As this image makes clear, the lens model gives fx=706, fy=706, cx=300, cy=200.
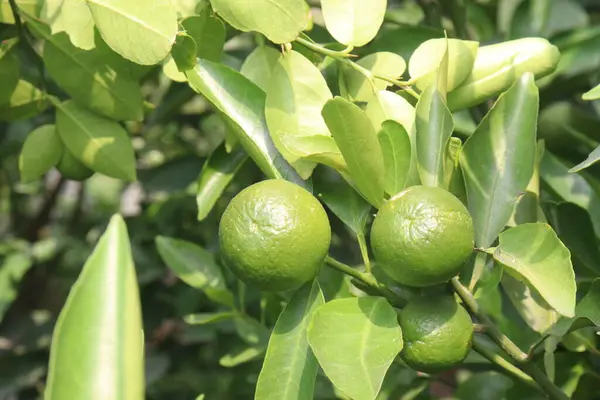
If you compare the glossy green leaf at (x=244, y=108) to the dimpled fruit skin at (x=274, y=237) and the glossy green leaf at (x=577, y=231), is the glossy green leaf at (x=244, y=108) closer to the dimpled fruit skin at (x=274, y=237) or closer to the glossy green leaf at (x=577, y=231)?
the dimpled fruit skin at (x=274, y=237)

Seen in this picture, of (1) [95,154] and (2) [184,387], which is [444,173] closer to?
(1) [95,154]

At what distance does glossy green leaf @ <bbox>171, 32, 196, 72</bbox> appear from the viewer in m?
0.48

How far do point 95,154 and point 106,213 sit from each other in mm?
957

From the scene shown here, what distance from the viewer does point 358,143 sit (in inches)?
16.9

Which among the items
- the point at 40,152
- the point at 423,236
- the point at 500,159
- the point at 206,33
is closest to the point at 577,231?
the point at 500,159

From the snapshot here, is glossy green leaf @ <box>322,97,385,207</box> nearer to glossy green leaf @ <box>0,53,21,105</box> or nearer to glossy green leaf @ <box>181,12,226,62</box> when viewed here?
glossy green leaf @ <box>181,12,226,62</box>

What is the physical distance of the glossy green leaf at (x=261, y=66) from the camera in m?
0.53

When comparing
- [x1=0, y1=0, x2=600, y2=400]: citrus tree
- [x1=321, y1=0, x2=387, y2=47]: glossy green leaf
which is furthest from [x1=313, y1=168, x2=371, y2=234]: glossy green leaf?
[x1=321, y1=0, x2=387, y2=47]: glossy green leaf

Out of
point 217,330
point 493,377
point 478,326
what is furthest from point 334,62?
point 217,330

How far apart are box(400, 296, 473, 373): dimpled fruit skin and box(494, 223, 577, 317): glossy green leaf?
5cm

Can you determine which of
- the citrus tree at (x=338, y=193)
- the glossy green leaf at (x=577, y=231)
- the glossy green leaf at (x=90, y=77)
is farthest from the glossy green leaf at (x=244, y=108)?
the glossy green leaf at (x=577, y=231)

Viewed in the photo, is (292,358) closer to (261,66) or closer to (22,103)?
(261,66)

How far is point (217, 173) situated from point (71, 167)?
149 mm

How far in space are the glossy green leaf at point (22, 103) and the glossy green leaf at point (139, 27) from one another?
0.60ft
